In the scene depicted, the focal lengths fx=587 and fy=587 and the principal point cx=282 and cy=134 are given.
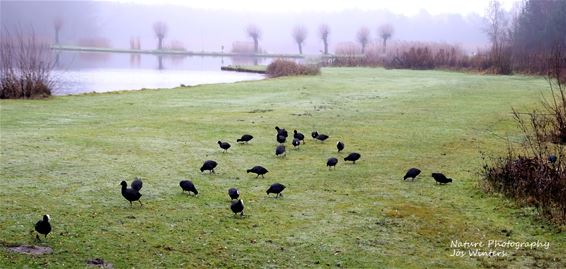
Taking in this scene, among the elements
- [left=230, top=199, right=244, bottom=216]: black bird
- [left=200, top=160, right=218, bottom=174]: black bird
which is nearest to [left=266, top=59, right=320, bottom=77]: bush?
[left=200, top=160, right=218, bottom=174]: black bird

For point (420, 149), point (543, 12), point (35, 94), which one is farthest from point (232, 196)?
point (543, 12)

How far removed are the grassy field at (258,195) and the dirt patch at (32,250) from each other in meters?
0.19

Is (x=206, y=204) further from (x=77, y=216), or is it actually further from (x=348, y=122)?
(x=348, y=122)

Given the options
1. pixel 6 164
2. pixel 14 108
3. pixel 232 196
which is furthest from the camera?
pixel 14 108

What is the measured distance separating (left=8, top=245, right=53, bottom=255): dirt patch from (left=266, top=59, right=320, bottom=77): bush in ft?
140

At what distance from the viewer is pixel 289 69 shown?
5250 cm

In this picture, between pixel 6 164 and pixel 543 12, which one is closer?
pixel 6 164

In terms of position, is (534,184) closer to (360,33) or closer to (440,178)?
(440,178)

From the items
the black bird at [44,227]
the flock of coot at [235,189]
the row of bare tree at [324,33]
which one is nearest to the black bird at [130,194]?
the flock of coot at [235,189]

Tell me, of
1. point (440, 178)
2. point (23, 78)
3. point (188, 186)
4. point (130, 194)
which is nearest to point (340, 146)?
point (440, 178)

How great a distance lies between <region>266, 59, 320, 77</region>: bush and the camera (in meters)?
50.7

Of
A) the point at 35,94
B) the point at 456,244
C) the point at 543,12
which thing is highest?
the point at 543,12

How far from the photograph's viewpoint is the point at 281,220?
9867mm

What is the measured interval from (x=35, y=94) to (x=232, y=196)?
21.5 meters
